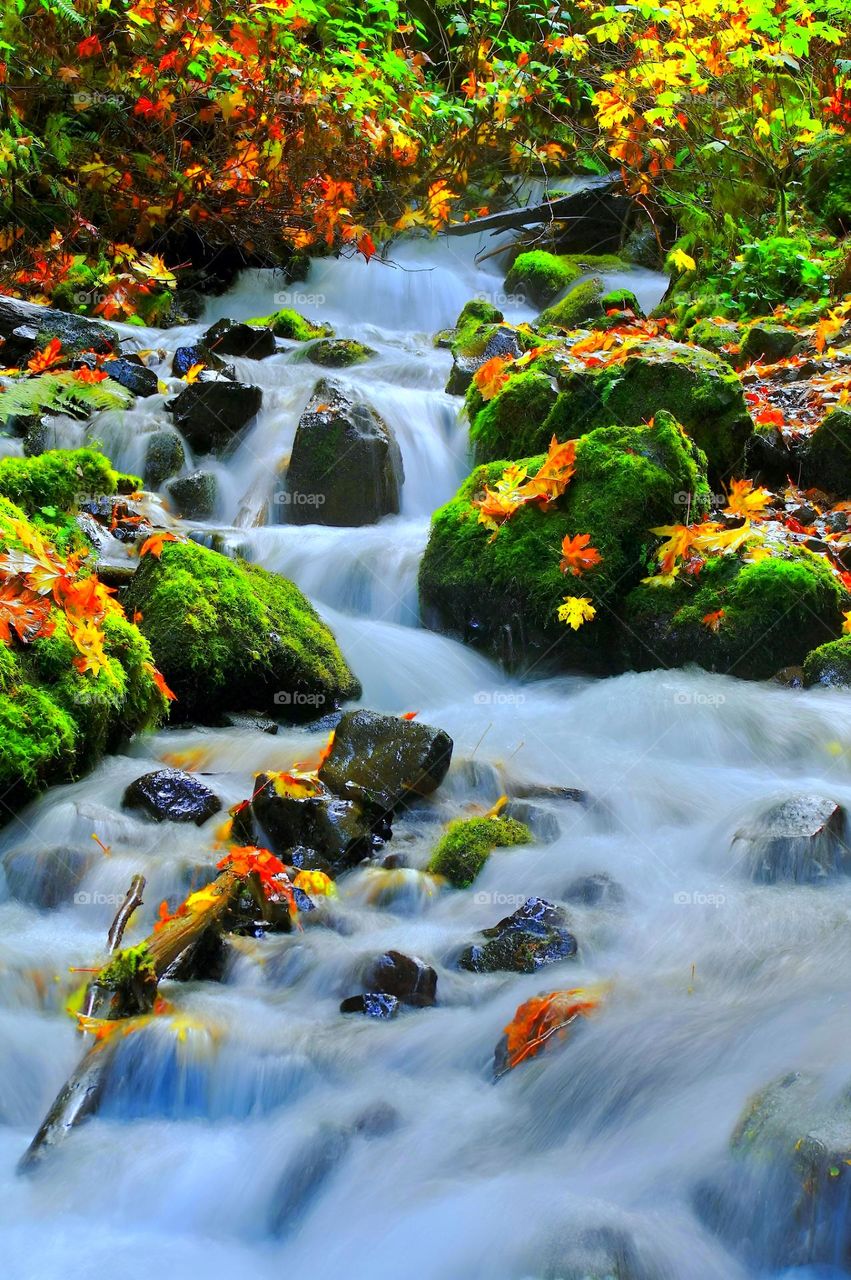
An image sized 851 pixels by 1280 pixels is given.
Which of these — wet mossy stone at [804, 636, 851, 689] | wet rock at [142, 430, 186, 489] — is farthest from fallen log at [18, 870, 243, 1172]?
wet rock at [142, 430, 186, 489]

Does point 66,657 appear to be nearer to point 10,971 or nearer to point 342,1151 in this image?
point 10,971

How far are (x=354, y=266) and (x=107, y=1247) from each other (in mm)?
12986

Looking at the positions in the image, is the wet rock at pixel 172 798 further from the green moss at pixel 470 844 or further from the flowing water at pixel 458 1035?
the green moss at pixel 470 844

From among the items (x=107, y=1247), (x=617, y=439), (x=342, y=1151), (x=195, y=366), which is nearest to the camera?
(x=107, y=1247)

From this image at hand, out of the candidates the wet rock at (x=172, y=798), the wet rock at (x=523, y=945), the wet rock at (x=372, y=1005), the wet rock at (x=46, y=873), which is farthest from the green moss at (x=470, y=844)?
the wet rock at (x=46, y=873)

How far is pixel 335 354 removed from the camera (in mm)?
10328

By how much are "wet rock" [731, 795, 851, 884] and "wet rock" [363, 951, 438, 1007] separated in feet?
4.48

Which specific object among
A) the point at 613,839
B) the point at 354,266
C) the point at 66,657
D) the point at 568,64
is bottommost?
the point at 613,839

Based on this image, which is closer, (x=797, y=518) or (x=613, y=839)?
(x=613, y=839)

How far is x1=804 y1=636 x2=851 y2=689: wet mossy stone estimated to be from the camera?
529 cm

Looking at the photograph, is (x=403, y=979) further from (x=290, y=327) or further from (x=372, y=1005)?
(x=290, y=327)

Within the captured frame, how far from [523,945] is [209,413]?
597 centimetres

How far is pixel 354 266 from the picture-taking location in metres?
13.8

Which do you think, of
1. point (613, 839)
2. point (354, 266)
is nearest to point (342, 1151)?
point (613, 839)
